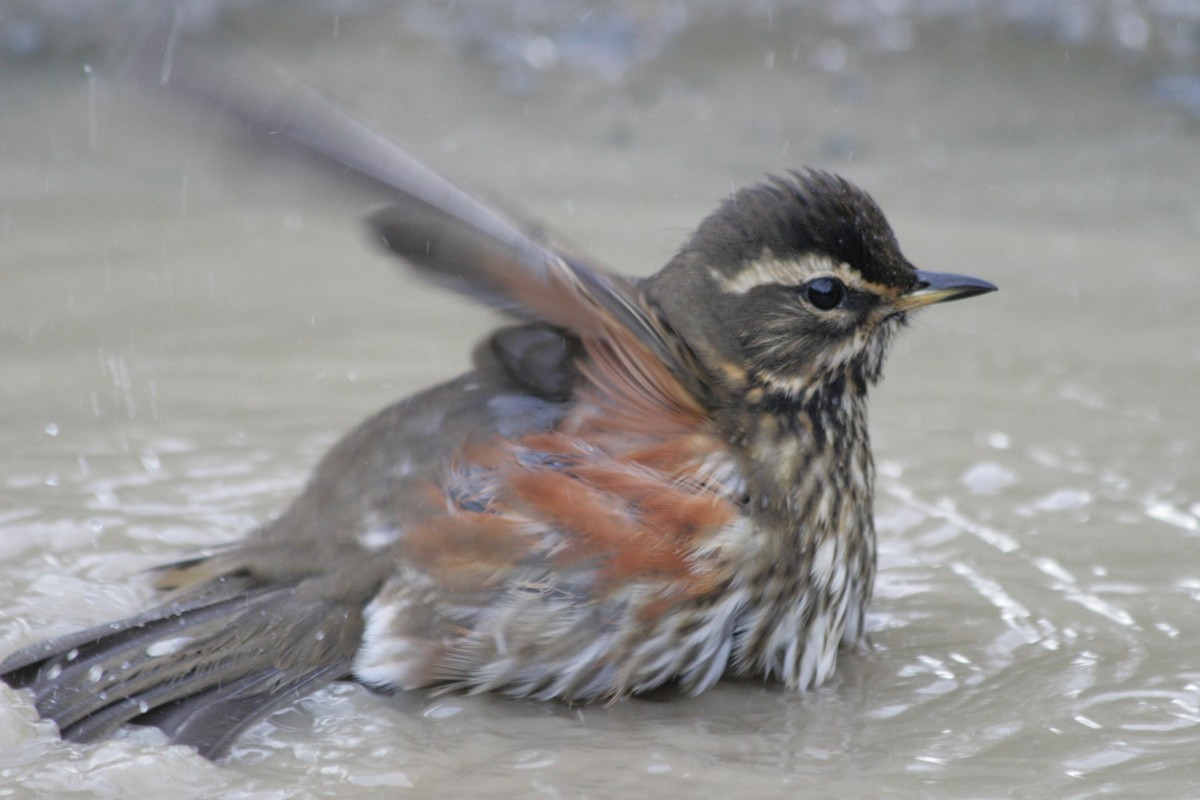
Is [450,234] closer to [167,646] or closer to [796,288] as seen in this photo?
[796,288]

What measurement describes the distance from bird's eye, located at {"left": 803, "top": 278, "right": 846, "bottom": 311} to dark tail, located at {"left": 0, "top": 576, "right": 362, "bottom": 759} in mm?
1520

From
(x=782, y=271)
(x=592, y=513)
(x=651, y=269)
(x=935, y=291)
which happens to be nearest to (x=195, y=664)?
(x=592, y=513)

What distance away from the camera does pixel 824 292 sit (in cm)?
428

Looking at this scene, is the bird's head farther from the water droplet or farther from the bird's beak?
the water droplet

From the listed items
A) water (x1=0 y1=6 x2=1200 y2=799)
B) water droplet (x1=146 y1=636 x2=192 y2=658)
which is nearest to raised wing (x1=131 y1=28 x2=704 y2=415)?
water (x1=0 y1=6 x2=1200 y2=799)

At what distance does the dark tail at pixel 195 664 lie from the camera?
402 centimetres

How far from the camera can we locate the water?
12.8 ft

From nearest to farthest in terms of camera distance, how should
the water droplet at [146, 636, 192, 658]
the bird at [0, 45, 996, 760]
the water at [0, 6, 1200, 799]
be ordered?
the water at [0, 6, 1200, 799], the bird at [0, 45, 996, 760], the water droplet at [146, 636, 192, 658]

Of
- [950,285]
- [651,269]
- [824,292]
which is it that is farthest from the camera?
[651,269]

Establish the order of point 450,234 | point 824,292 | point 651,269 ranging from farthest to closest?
point 651,269
point 824,292
point 450,234

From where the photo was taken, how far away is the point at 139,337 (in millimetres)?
7129

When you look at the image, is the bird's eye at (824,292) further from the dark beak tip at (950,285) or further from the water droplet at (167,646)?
the water droplet at (167,646)

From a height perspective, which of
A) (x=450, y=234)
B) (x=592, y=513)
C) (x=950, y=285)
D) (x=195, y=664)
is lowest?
(x=195, y=664)

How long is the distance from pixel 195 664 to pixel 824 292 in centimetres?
→ 199
